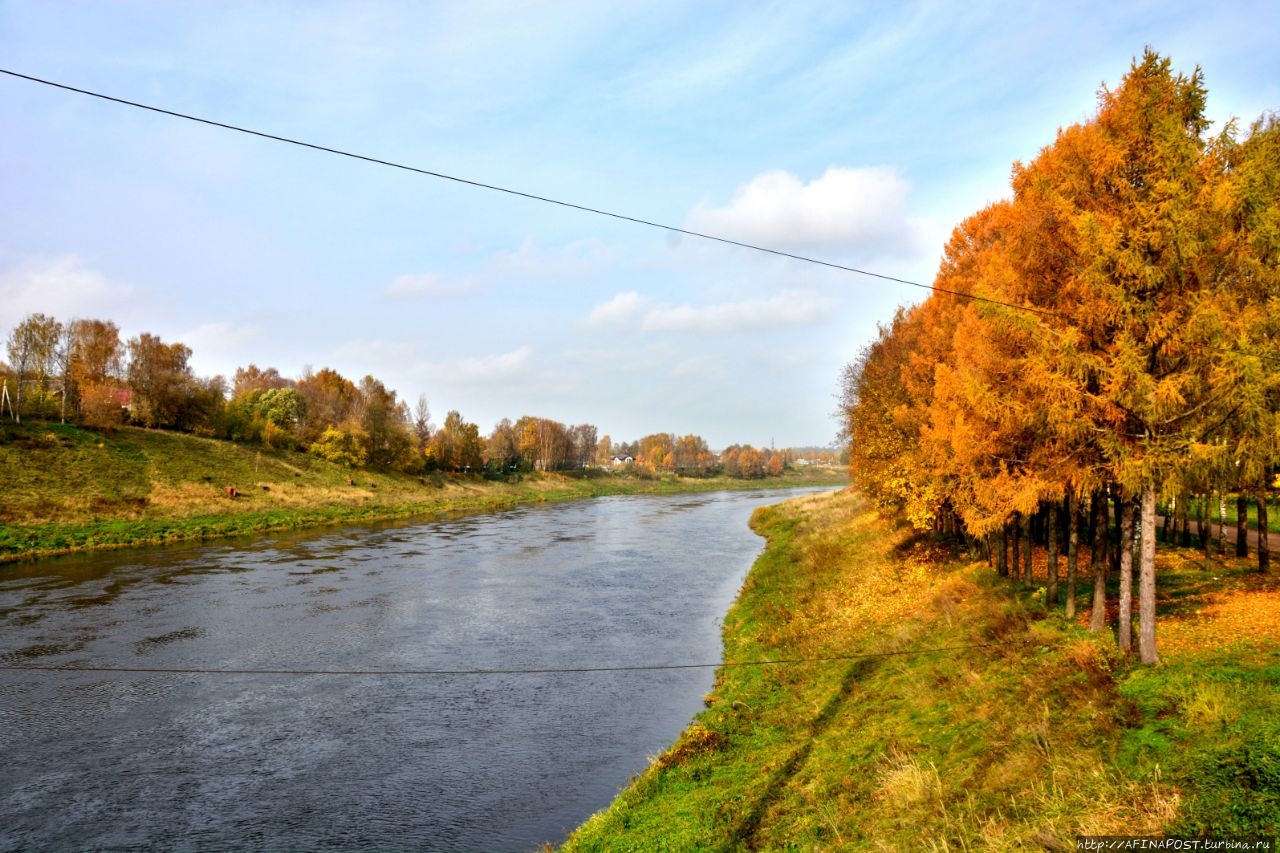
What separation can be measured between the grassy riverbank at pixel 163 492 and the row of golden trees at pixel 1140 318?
155ft

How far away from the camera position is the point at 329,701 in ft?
61.0

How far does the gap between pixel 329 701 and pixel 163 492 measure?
4257cm

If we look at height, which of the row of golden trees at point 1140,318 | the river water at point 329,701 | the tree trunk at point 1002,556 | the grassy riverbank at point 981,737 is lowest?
the river water at point 329,701

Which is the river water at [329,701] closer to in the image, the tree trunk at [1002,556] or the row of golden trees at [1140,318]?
the tree trunk at [1002,556]

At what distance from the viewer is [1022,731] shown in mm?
11500

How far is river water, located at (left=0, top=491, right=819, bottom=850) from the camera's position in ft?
42.3

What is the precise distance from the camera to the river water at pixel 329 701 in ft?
42.3

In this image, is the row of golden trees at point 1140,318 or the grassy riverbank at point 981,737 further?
the row of golden trees at point 1140,318

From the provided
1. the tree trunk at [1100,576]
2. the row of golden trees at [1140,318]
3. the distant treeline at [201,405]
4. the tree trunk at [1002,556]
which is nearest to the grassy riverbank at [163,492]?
the distant treeline at [201,405]

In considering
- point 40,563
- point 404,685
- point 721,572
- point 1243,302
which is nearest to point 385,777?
point 404,685

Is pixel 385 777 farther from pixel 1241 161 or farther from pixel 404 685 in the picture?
pixel 1241 161

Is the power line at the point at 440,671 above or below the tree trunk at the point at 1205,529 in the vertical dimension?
below

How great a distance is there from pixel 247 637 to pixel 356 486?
169ft

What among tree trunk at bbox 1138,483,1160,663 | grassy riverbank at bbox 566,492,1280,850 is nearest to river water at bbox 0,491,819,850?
grassy riverbank at bbox 566,492,1280,850
